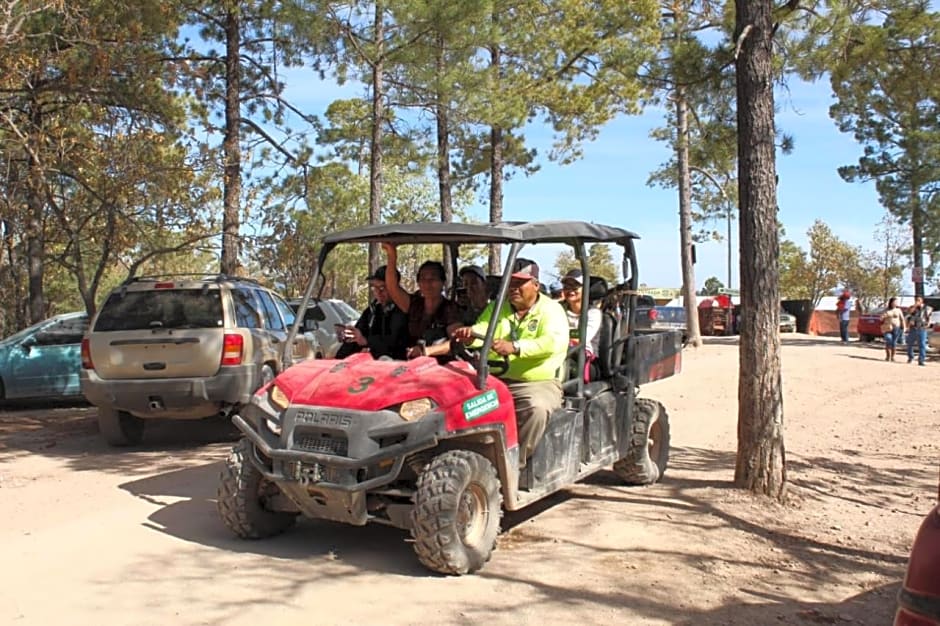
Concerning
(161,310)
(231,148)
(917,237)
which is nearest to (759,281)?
(161,310)

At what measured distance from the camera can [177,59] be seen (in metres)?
16.1

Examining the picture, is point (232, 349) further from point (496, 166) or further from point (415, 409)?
point (496, 166)

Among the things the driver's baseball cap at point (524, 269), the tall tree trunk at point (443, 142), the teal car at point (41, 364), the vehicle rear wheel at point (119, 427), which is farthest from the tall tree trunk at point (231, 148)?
the driver's baseball cap at point (524, 269)

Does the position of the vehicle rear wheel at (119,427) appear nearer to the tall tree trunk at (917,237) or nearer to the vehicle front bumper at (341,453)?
the vehicle front bumper at (341,453)

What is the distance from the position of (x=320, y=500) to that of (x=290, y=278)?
13.9 meters

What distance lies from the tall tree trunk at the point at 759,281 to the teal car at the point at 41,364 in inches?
392

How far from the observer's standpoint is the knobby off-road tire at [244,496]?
6.24 m

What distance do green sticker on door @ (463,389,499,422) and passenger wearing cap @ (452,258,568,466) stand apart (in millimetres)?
340

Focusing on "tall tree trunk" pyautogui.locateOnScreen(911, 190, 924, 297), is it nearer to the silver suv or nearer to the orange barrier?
the orange barrier

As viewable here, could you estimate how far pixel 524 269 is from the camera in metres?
6.84

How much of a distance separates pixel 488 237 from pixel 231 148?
11.4 meters

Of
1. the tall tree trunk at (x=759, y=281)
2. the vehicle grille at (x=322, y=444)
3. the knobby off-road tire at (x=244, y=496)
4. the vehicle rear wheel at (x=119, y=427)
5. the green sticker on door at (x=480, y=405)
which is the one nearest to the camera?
the vehicle grille at (x=322, y=444)

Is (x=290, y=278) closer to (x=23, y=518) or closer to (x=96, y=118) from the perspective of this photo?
(x=96, y=118)

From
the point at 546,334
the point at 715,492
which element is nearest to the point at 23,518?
the point at 546,334
